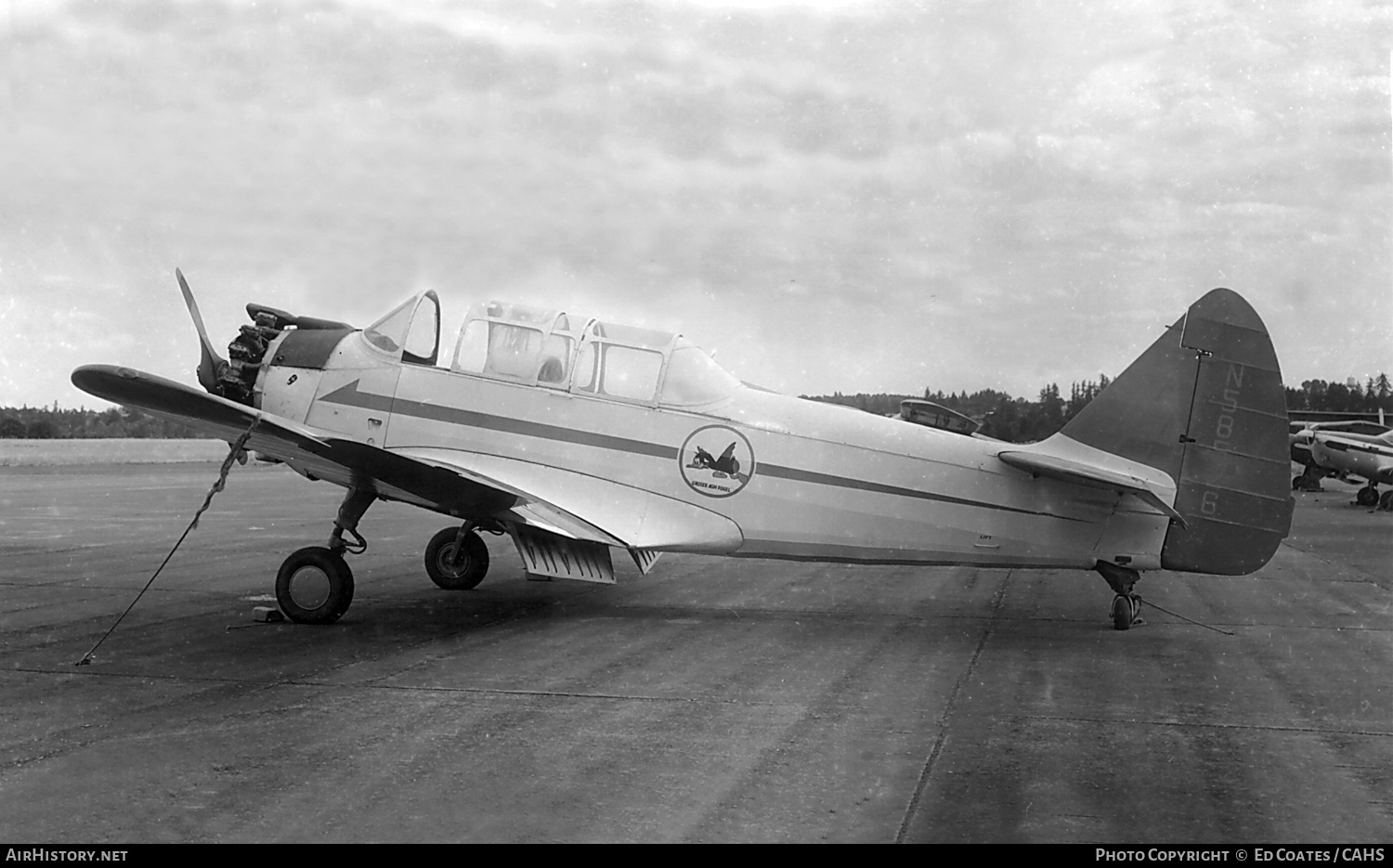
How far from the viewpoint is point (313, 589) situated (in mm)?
8422

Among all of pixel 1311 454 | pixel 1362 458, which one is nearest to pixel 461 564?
pixel 1362 458

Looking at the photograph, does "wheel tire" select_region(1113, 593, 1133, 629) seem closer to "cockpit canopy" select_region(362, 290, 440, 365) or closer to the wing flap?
the wing flap

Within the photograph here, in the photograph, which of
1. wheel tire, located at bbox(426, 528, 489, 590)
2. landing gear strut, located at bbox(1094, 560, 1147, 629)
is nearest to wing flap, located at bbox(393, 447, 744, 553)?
wheel tire, located at bbox(426, 528, 489, 590)

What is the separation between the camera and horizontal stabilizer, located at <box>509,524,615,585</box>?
863 centimetres

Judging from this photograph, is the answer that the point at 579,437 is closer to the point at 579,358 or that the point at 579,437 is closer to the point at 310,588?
the point at 579,358

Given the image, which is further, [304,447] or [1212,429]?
[1212,429]

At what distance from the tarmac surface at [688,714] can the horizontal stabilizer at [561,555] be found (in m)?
0.43

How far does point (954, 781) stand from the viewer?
468 centimetres

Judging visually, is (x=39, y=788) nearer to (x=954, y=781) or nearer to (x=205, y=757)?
(x=205, y=757)

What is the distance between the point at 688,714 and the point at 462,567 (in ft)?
16.8

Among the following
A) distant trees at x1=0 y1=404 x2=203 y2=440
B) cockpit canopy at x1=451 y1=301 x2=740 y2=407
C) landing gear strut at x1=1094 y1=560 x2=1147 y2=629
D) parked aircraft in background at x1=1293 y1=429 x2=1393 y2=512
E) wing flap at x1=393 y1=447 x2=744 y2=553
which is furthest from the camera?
distant trees at x1=0 y1=404 x2=203 y2=440

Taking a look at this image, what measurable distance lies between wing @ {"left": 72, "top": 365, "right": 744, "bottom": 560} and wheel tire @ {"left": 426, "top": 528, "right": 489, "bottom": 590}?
1.59 metres

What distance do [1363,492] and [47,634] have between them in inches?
1172
